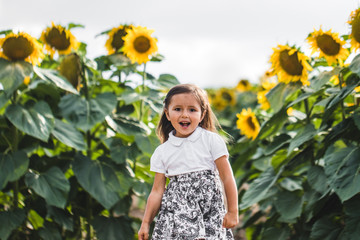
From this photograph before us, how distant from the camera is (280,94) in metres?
3.18

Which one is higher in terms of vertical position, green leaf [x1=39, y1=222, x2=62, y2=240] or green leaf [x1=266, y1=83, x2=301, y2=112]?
green leaf [x1=266, y1=83, x2=301, y2=112]

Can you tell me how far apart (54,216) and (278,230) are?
143 cm

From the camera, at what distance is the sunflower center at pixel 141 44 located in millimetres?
3471

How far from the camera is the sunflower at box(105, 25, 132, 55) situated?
3707mm

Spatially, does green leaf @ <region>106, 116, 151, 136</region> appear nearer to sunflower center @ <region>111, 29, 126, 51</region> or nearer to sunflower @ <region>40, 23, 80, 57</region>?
sunflower center @ <region>111, 29, 126, 51</region>

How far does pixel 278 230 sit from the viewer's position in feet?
10.8

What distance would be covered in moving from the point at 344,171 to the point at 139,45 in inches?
62.8

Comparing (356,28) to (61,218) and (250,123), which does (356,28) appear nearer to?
(250,123)

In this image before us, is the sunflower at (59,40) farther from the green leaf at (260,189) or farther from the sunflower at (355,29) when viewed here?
the sunflower at (355,29)

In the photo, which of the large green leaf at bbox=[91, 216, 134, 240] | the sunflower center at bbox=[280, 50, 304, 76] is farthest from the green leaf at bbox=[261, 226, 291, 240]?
the sunflower center at bbox=[280, 50, 304, 76]

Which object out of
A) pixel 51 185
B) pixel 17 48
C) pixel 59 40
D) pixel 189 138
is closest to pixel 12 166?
pixel 51 185

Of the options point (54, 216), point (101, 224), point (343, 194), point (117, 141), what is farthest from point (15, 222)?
point (343, 194)

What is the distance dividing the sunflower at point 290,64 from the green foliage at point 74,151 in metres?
0.77

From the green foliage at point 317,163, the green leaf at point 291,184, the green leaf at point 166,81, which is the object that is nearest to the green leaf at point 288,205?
the green foliage at point 317,163
